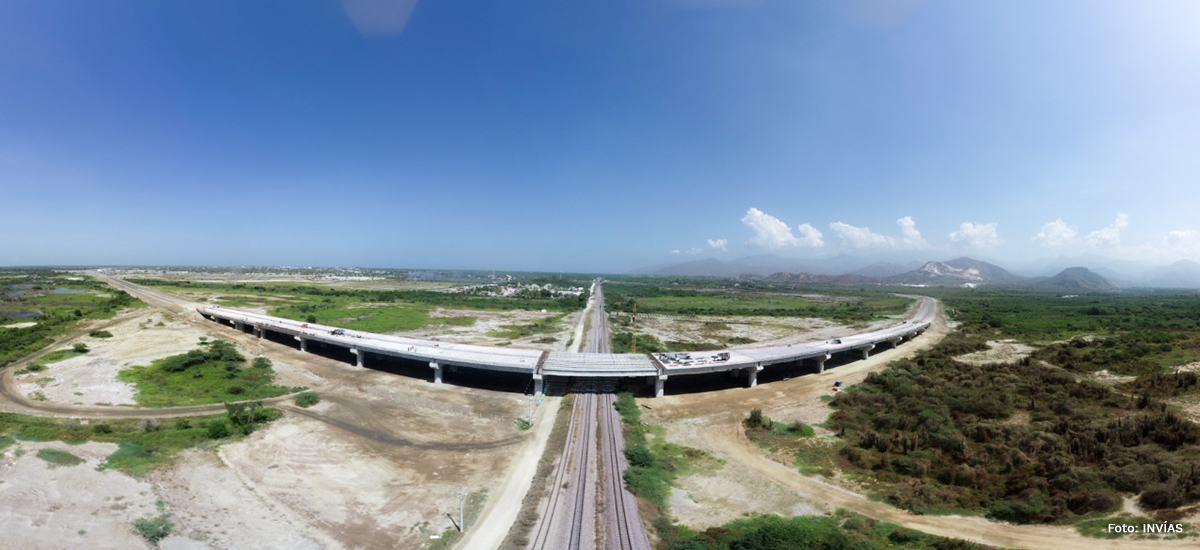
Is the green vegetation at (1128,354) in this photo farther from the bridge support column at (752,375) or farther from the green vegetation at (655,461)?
the green vegetation at (655,461)

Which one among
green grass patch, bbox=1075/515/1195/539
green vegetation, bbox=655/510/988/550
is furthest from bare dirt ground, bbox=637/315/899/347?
green vegetation, bbox=655/510/988/550

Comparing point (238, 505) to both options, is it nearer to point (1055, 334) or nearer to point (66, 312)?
point (66, 312)

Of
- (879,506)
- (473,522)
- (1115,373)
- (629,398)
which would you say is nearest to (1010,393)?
(1115,373)

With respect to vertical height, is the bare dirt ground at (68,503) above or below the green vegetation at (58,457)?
below

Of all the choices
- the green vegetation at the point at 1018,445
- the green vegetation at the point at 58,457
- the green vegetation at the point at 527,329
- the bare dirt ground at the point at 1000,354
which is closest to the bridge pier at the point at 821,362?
the green vegetation at the point at 1018,445

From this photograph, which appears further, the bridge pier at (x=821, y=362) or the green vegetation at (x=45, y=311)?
the green vegetation at (x=45, y=311)

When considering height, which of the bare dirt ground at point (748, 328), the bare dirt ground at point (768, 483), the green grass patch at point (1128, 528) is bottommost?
the bare dirt ground at point (768, 483)
